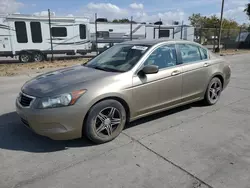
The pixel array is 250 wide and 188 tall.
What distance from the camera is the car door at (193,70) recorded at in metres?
4.37

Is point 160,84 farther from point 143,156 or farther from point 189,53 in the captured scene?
point 143,156

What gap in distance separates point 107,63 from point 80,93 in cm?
119

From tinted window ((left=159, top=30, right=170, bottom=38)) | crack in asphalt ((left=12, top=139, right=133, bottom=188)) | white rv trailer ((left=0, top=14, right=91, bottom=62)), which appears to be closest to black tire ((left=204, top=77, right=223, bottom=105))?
crack in asphalt ((left=12, top=139, right=133, bottom=188))

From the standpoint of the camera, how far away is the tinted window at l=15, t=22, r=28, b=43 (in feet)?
45.1

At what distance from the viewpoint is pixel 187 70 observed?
4.34m

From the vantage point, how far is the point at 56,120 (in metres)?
3.00

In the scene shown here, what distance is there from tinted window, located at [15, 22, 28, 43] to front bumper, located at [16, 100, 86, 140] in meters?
12.6

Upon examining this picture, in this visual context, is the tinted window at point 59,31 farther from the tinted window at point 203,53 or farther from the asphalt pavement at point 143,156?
the tinted window at point 203,53

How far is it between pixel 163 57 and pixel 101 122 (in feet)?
5.61

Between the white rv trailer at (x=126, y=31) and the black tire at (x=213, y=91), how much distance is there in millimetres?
13725

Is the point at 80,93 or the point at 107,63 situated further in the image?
the point at 107,63

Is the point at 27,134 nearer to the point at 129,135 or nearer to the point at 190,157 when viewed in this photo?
the point at 129,135

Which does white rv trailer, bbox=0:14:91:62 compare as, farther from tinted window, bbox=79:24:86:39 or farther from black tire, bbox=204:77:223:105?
black tire, bbox=204:77:223:105

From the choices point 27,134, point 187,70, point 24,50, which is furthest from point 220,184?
point 24,50
